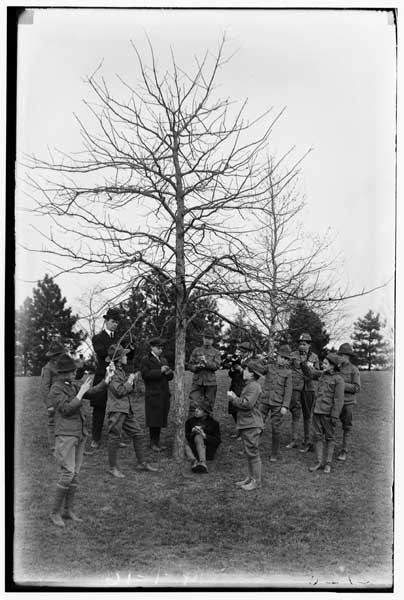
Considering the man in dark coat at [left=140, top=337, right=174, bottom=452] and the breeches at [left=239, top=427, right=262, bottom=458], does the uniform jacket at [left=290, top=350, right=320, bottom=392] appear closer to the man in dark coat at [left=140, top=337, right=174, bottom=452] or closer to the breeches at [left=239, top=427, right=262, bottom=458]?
the breeches at [left=239, top=427, right=262, bottom=458]

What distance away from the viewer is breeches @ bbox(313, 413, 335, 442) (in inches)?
419

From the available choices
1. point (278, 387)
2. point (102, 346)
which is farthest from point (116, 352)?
point (278, 387)

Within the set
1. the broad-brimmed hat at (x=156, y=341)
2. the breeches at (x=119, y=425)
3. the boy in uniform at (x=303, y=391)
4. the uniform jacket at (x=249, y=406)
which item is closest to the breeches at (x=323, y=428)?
the boy in uniform at (x=303, y=391)

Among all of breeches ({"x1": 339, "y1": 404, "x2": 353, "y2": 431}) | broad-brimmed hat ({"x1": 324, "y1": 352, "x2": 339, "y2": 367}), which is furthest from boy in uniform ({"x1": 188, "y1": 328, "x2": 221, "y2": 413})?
breeches ({"x1": 339, "y1": 404, "x2": 353, "y2": 431})

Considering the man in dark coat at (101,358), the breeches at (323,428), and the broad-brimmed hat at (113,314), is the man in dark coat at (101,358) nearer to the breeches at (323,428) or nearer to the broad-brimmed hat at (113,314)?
the broad-brimmed hat at (113,314)

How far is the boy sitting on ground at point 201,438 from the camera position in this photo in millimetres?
10305

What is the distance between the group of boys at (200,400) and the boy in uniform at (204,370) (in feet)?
0.05

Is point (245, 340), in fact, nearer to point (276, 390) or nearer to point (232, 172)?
point (276, 390)

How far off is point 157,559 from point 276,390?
365 centimetres

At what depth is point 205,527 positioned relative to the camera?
359 inches

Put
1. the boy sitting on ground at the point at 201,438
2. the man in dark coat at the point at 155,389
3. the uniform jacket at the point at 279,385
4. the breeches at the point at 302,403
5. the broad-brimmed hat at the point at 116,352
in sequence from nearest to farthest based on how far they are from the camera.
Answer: the broad-brimmed hat at the point at 116,352, the boy sitting on ground at the point at 201,438, the man in dark coat at the point at 155,389, the uniform jacket at the point at 279,385, the breeches at the point at 302,403

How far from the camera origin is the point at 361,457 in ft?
36.8

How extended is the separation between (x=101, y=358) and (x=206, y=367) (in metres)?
1.71

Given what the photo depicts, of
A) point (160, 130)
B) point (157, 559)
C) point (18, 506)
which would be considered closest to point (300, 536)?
point (157, 559)
